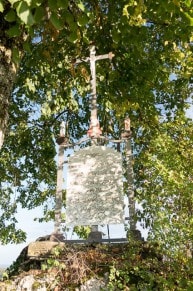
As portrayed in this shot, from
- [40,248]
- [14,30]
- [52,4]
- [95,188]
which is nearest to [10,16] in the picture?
[14,30]

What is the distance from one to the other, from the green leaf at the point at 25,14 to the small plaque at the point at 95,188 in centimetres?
463

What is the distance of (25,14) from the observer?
6.50ft

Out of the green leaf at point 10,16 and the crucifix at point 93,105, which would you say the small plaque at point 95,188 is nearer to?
the crucifix at point 93,105

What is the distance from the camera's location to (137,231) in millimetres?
6934

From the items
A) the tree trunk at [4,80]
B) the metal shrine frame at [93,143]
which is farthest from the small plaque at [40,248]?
the tree trunk at [4,80]

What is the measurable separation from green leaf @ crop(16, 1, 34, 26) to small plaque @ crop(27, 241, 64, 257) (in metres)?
5.37

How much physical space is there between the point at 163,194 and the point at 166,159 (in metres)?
0.59

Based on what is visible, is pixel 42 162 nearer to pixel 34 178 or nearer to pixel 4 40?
pixel 34 178

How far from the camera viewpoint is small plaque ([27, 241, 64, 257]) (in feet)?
22.2

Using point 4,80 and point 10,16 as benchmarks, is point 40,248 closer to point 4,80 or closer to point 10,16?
point 4,80

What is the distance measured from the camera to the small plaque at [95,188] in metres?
6.23

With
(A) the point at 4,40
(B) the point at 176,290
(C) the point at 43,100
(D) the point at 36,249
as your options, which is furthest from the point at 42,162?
(A) the point at 4,40

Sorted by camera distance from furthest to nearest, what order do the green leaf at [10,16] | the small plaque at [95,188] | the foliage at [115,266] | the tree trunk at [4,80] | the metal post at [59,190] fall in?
1. the metal post at [59,190]
2. the small plaque at [95,188]
3. the foliage at [115,266]
4. the tree trunk at [4,80]
5. the green leaf at [10,16]

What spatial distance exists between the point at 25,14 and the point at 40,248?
5598 mm
